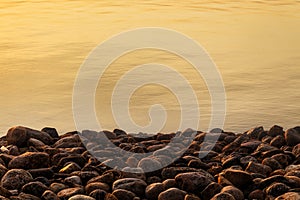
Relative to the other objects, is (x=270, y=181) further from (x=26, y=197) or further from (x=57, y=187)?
(x=26, y=197)

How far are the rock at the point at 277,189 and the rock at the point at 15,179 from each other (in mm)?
1325

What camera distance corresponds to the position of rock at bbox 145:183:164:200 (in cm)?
390

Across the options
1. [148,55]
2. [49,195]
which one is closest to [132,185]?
[49,195]

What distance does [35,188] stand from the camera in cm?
388

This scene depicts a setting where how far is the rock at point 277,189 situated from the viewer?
3.86 m

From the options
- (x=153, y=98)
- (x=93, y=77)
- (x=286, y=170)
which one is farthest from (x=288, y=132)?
(x=93, y=77)

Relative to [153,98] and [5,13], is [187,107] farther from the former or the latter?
[5,13]

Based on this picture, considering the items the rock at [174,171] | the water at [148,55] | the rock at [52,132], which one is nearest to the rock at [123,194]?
the rock at [174,171]

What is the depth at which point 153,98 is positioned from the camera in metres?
7.18

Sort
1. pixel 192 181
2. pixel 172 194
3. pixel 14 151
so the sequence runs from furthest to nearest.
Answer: pixel 14 151
pixel 192 181
pixel 172 194

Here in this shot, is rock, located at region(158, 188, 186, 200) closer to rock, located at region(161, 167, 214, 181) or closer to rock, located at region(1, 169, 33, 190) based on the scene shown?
rock, located at region(161, 167, 214, 181)

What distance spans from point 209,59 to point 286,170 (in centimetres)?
469

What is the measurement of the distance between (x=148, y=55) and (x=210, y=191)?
560 cm

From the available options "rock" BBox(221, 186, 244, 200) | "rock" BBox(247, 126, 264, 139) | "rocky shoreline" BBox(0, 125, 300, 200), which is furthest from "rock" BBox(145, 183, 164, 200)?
"rock" BBox(247, 126, 264, 139)
